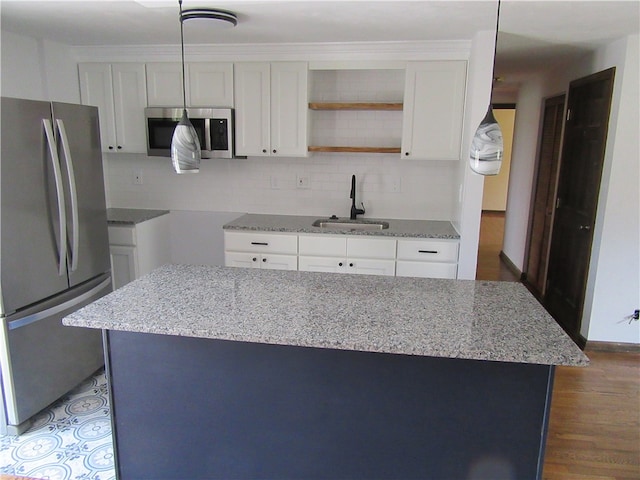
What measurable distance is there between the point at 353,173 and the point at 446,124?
35.4 inches

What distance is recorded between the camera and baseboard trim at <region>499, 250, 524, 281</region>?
210 inches

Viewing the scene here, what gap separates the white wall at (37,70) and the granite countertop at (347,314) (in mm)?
2124

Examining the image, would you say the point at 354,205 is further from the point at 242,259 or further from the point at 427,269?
the point at 242,259

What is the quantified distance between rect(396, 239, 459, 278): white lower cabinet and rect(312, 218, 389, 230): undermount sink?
438mm

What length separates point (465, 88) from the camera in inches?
132

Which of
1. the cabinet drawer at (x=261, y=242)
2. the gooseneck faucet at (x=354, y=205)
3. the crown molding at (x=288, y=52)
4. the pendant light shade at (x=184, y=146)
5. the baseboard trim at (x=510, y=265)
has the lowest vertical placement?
the baseboard trim at (x=510, y=265)

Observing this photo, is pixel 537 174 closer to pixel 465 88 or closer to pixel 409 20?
pixel 465 88

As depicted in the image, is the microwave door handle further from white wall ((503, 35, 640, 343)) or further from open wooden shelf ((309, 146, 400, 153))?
white wall ((503, 35, 640, 343))

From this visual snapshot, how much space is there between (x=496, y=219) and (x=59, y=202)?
27.7 ft

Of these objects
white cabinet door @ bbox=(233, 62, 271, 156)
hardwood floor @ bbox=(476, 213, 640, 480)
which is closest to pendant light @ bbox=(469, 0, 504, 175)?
hardwood floor @ bbox=(476, 213, 640, 480)

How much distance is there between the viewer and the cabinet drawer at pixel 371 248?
3.44m

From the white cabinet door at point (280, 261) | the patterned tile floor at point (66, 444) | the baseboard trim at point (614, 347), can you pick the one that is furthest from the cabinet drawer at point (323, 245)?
the baseboard trim at point (614, 347)

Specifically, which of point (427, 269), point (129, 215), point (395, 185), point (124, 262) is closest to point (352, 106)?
point (395, 185)

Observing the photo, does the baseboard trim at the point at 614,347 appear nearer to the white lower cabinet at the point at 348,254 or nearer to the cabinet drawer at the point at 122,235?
the white lower cabinet at the point at 348,254
